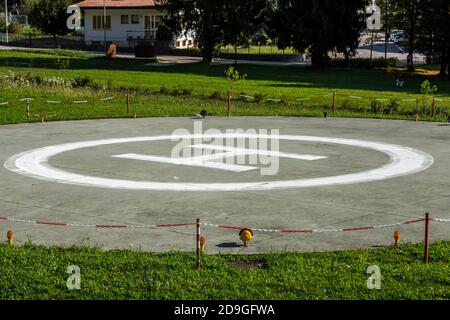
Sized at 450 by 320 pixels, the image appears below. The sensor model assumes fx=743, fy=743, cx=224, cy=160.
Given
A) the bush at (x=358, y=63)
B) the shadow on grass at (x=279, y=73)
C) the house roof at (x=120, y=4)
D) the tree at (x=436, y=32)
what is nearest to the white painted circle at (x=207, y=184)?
the shadow on grass at (x=279, y=73)

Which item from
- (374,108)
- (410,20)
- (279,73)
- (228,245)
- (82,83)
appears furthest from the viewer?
(410,20)

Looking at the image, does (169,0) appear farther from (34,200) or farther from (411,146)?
(34,200)

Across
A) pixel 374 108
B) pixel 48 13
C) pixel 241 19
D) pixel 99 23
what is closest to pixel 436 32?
pixel 241 19

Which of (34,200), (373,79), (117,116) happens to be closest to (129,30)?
(373,79)

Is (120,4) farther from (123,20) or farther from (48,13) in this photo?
(48,13)

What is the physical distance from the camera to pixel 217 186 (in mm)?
22250

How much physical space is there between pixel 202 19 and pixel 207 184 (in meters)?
64.9

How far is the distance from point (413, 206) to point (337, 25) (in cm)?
6063

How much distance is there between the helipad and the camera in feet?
55.9

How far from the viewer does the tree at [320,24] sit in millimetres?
77125

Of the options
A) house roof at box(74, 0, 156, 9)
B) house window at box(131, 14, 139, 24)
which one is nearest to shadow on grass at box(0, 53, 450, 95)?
house roof at box(74, 0, 156, 9)

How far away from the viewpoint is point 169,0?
8538cm

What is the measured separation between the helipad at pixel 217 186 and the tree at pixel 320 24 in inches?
1765

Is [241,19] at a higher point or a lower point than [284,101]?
higher
